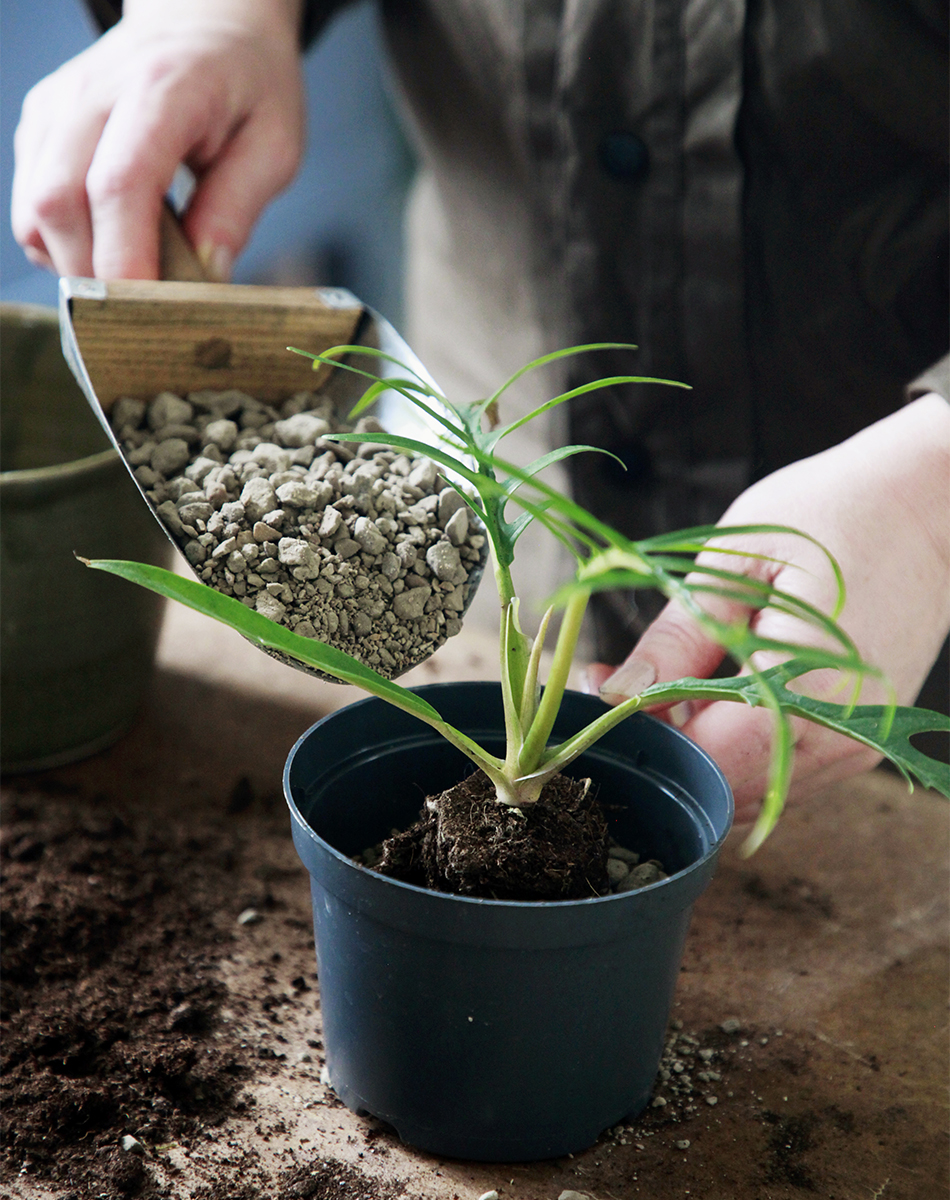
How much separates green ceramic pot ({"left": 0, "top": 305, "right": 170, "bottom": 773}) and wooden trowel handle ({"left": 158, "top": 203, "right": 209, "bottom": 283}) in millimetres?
148

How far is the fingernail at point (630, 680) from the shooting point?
0.60m

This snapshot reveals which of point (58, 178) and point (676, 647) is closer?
point (676, 647)

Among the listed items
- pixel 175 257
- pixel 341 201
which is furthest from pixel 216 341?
pixel 341 201

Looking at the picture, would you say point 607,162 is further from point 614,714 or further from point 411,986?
point 411,986

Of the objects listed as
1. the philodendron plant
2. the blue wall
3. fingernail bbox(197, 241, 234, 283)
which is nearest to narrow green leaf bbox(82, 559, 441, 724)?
the philodendron plant

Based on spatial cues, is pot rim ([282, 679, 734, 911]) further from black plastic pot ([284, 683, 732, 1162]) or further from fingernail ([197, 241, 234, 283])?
fingernail ([197, 241, 234, 283])

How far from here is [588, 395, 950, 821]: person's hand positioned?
0.64 meters

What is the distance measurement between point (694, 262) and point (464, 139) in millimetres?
292

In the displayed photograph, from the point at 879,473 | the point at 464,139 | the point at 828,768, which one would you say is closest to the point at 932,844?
the point at 828,768

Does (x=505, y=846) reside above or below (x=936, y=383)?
below

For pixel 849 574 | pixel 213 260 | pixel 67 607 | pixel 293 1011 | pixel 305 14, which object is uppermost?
pixel 305 14

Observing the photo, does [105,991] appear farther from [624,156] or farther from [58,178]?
[624,156]

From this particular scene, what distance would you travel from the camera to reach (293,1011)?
625 millimetres

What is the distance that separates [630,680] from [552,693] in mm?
123
